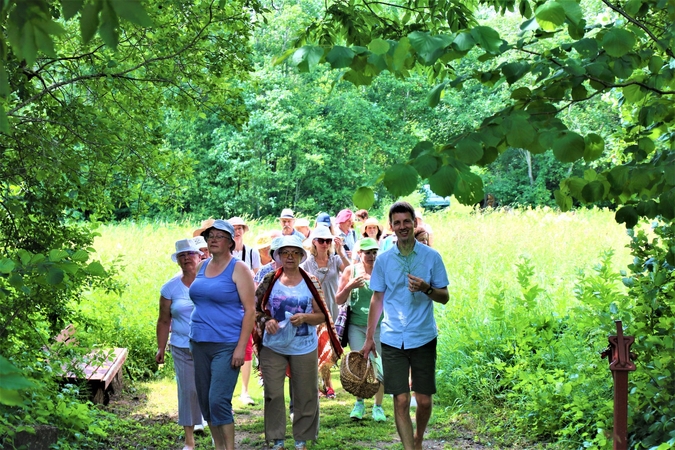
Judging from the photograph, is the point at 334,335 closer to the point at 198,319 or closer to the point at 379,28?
the point at 198,319

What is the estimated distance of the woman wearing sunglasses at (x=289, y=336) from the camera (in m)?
6.96

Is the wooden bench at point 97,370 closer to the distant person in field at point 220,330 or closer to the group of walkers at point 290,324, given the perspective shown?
the group of walkers at point 290,324

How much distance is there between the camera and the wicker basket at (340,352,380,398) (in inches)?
297

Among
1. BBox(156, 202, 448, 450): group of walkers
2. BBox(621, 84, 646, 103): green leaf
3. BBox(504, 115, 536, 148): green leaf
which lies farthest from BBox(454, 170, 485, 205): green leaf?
BBox(156, 202, 448, 450): group of walkers

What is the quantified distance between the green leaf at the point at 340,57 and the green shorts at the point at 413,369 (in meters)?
3.61

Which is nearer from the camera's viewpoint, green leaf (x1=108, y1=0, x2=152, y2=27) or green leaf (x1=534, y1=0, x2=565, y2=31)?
green leaf (x1=108, y1=0, x2=152, y2=27)

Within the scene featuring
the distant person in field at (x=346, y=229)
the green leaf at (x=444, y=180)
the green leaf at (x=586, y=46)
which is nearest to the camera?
the green leaf at (x=444, y=180)

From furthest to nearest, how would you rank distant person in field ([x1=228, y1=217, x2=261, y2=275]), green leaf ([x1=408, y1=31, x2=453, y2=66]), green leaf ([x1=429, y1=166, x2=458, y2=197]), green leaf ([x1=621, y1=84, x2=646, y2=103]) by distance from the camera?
distant person in field ([x1=228, y1=217, x2=261, y2=275])
green leaf ([x1=621, y1=84, x2=646, y2=103])
green leaf ([x1=408, y1=31, x2=453, y2=66])
green leaf ([x1=429, y1=166, x2=458, y2=197])

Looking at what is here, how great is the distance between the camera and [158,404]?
367 inches

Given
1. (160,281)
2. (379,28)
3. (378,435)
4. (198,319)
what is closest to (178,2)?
(379,28)

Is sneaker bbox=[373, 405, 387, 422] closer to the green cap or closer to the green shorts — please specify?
the green cap

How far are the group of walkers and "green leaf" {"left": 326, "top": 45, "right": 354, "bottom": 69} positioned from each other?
10.8ft

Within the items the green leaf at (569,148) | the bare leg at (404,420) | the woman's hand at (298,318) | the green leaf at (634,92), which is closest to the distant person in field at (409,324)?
the bare leg at (404,420)

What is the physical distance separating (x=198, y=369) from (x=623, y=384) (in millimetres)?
3557
